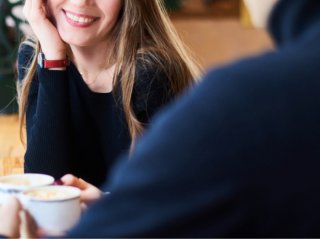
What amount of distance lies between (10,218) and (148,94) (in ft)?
2.63

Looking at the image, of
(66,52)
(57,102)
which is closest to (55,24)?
(66,52)

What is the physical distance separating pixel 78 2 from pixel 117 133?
13.5 inches

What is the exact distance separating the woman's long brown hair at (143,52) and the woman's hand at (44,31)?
0.08 metres

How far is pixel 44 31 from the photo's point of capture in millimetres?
1903

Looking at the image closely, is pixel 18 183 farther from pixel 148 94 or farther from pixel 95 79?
pixel 95 79

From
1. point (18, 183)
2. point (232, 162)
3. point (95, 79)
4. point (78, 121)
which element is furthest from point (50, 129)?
point (232, 162)

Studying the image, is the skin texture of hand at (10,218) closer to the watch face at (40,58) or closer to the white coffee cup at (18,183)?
the white coffee cup at (18,183)

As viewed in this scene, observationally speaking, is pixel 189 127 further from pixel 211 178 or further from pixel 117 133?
pixel 117 133

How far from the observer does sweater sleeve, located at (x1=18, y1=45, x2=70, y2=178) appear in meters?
1.72

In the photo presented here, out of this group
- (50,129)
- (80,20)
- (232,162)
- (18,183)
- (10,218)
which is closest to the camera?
(232,162)

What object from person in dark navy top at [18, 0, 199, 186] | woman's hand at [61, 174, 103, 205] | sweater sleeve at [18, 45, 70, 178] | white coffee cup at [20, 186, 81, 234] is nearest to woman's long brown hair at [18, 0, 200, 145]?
person in dark navy top at [18, 0, 199, 186]

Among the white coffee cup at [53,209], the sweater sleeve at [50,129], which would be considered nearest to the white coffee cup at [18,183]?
the white coffee cup at [53,209]

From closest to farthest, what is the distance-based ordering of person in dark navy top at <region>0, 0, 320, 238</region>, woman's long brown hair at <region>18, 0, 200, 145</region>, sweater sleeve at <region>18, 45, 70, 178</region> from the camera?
person in dark navy top at <region>0, 0, 320, 238</region> < sweater sleeve at <region>18, 45, 70, 178</region> < woman's long brown hair at <region>18, 0, 200, 145</region>

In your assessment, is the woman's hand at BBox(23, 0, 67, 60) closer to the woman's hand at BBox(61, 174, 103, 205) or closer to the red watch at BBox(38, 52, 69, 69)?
the red watch at BBox(38, 52, 69, 69)
